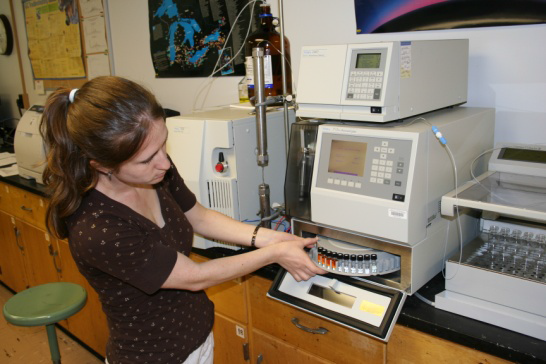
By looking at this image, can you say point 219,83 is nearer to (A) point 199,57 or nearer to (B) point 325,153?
(A) point 199,57

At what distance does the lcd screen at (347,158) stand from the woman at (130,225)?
8.9 inches

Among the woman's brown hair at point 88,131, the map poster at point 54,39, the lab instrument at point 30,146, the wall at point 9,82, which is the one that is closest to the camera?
the woman's brown hair at point 88,131

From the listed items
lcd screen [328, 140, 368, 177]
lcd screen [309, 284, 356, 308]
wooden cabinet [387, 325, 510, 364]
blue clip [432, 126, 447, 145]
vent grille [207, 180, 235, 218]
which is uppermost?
blue clip [432, 126, 447, 145]

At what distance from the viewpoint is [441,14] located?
1451 millimetres

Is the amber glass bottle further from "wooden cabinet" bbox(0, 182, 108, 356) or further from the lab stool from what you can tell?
"wooden cabinet" bbox(0, 182, 108, 356)

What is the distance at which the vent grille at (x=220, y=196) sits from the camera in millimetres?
1467

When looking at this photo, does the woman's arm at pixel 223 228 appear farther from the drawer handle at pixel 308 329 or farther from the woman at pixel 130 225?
the drawer handle at pixel 308 329

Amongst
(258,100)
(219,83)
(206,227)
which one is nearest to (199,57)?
(219,83)

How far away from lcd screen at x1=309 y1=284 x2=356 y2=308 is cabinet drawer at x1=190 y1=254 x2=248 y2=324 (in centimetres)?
34

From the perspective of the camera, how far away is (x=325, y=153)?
118cm

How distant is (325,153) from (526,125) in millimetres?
673

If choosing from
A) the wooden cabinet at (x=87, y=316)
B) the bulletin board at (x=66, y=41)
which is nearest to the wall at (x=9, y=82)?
the bulletin board at (x=66, y=41)

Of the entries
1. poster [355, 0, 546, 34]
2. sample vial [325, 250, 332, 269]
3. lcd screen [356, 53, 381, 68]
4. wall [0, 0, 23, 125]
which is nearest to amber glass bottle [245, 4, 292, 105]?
poster [355, 0, 546, 34]

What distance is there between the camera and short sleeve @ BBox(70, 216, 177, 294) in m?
0.99
